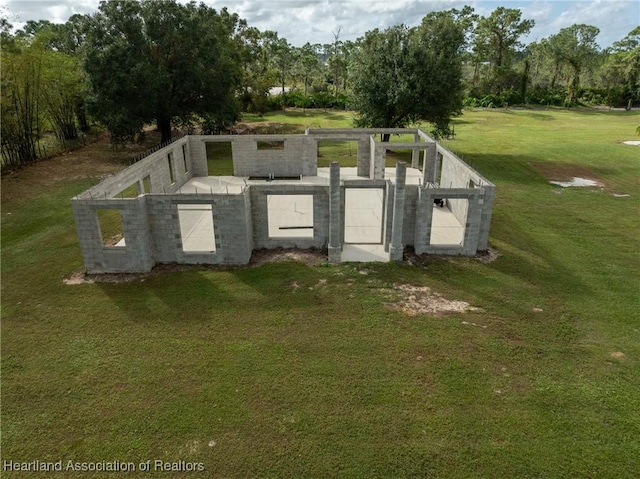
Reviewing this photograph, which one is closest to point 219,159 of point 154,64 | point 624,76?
point 154,64

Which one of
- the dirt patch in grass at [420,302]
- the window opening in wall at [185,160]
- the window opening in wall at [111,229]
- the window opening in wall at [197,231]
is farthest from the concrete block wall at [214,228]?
the window opening in wall at [185,160]

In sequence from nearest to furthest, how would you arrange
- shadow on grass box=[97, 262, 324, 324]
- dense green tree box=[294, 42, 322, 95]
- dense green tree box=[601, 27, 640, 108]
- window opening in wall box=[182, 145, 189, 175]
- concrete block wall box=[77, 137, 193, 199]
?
shadow on grass box=[97, 262, 324, 324] → concrete block wall box=[77, 137, 193, 199] → window opening in wall box=[182, 145, 189, 175] → dense green tree box=[601, 27, 640, 108] → dense green tree box=[294, 42, 322, 95]

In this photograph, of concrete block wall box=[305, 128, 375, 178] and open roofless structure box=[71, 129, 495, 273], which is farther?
A: concrete block wall box=[305, 128, 375, 178]

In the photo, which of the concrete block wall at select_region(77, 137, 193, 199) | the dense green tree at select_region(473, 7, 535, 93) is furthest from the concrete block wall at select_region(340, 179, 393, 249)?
the dense green tree at select_region(473, 7, 535, 93)

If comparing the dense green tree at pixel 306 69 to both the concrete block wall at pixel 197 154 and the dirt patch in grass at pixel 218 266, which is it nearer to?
the concrete block wall at pixel 197 154

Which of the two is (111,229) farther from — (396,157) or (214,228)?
(396,157)

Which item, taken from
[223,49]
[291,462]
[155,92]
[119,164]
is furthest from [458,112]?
[291,462]

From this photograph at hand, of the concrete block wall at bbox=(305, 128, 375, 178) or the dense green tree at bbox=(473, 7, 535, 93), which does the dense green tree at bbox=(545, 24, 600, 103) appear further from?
the concrete block wall at bbox=(305, 128, 375, 178)
